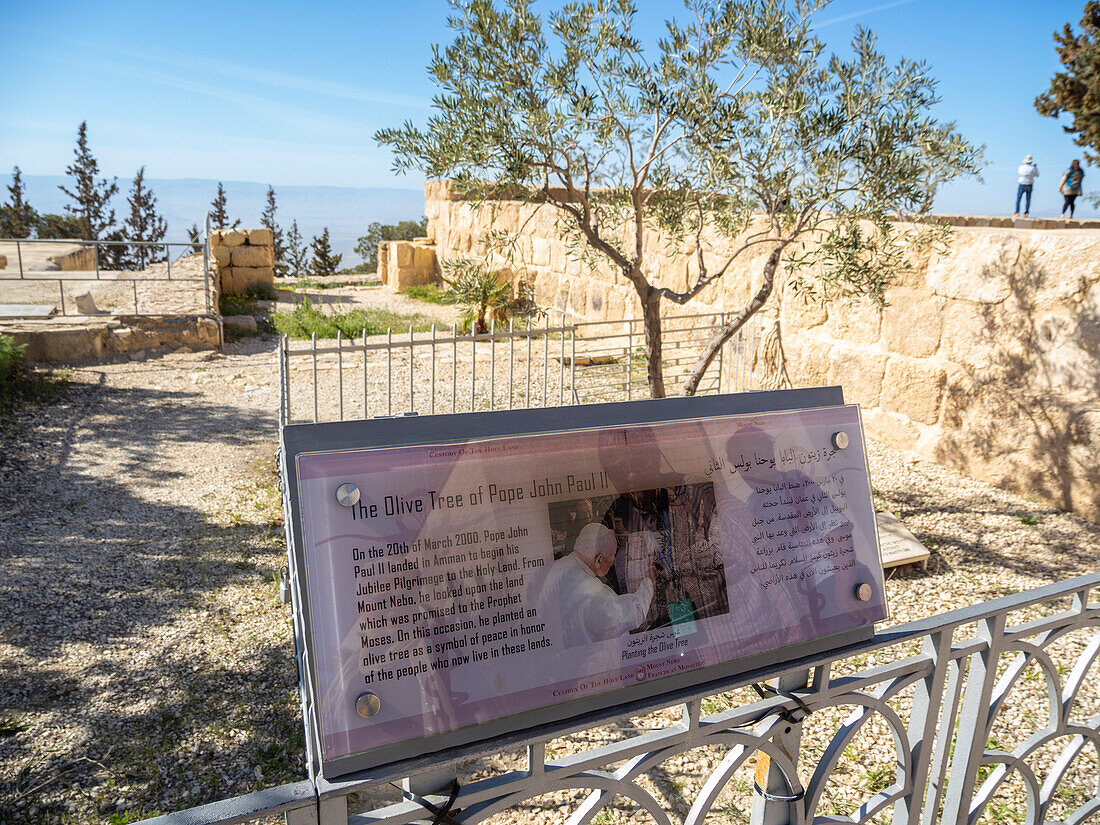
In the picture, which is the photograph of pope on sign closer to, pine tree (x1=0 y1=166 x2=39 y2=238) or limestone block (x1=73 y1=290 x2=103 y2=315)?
limestone block (x1=73 y1=290 x2=103 y2=315)

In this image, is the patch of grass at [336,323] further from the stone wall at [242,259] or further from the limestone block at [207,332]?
the stone wall at [242,259]

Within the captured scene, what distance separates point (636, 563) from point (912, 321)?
16.9ft

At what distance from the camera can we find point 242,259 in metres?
13.5

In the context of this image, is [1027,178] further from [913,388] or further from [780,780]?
[780,780]

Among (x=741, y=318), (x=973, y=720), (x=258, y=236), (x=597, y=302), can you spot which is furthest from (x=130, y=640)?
(x=258, y=236)

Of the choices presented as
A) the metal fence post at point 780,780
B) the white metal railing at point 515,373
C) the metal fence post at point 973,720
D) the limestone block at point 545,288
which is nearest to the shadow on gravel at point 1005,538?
the white metal railing at point 515,373

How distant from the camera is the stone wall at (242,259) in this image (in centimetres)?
1331

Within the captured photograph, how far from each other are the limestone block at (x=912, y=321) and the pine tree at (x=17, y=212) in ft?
91.1

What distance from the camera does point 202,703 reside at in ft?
10.3

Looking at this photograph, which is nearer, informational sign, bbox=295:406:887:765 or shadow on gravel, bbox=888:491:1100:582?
informational sign, bbox=295:406:887:765

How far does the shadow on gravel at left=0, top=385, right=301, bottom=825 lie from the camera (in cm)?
272

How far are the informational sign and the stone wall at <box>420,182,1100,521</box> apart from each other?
327cm

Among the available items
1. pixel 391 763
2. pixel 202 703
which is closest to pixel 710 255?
pixel 202 703

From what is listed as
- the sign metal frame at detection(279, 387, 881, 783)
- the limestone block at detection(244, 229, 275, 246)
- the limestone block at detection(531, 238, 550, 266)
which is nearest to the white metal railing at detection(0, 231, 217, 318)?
the limestone block at detection(244, 229, 275, 246)
